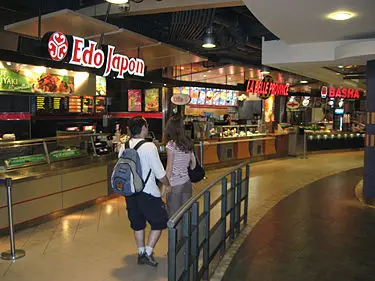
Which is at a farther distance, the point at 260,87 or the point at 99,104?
the point at 260,87

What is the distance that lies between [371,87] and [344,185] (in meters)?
2.85

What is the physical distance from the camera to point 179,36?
7621mm

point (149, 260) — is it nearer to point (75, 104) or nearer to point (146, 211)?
point (146, 211)

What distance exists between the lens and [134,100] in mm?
14492

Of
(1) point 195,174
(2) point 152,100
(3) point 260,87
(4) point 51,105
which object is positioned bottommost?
(1) point 195,174

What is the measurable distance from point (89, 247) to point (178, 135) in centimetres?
A: 186

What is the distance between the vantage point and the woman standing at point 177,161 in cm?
437

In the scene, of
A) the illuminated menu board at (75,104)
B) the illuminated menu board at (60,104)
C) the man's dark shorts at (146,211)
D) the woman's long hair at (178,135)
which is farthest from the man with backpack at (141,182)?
the illuminated menu board at (75,104)

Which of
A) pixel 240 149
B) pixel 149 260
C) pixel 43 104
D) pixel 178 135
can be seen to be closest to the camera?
pixel 149 260

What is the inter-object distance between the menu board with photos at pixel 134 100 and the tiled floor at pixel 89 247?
751 cm

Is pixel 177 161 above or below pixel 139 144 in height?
below

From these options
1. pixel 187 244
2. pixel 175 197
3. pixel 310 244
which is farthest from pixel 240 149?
pixel 187 244

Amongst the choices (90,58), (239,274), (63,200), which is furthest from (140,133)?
(90,58)

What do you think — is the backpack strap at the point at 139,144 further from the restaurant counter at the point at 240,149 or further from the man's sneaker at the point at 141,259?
the restaurant counter at the point at 240,149
